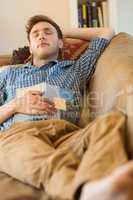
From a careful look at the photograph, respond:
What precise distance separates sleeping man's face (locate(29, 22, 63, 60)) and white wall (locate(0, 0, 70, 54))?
0.88 metres

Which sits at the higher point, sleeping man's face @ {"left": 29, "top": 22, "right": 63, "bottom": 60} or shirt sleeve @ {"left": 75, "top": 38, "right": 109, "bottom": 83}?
sleeping man's face @ {"left": 29, "top": 22, "right": 63, "bottom": 60}

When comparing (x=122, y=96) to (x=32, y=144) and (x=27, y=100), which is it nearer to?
(x=32, y=144)

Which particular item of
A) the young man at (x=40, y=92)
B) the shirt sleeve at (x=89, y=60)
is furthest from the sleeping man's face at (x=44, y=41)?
the shirt sleeve at (x=89, y=60)

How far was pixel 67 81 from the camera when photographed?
1932 mm

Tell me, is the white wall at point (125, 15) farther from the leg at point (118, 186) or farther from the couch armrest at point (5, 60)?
the leg at point (118, 186)

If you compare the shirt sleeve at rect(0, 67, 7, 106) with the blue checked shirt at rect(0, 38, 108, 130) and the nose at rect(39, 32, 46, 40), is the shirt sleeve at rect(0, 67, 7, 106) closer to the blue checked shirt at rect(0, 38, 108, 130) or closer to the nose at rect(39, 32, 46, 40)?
the blue checked shirt at rect(0, 38, 108, 130)

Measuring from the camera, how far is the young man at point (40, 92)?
1289 millimetres

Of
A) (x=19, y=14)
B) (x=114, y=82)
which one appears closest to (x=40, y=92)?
(x=114, y=82)

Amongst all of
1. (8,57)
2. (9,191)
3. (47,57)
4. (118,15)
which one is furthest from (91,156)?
(118,15)

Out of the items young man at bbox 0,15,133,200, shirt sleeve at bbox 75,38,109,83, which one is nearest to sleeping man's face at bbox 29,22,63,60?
young man at bbox 0,15,133,200

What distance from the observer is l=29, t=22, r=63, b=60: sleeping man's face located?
2.00 metres

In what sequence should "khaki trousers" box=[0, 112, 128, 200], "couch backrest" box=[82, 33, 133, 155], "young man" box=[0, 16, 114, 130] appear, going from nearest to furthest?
"khaki trousers" box=[0, 112, 128, 200] → "couch backrest" box=[82, 33, 133, 155] → "young man" box=[0, 16, 114, 130]

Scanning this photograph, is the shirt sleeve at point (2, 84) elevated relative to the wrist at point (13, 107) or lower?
elevated

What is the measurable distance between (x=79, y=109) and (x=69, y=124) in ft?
0.72
